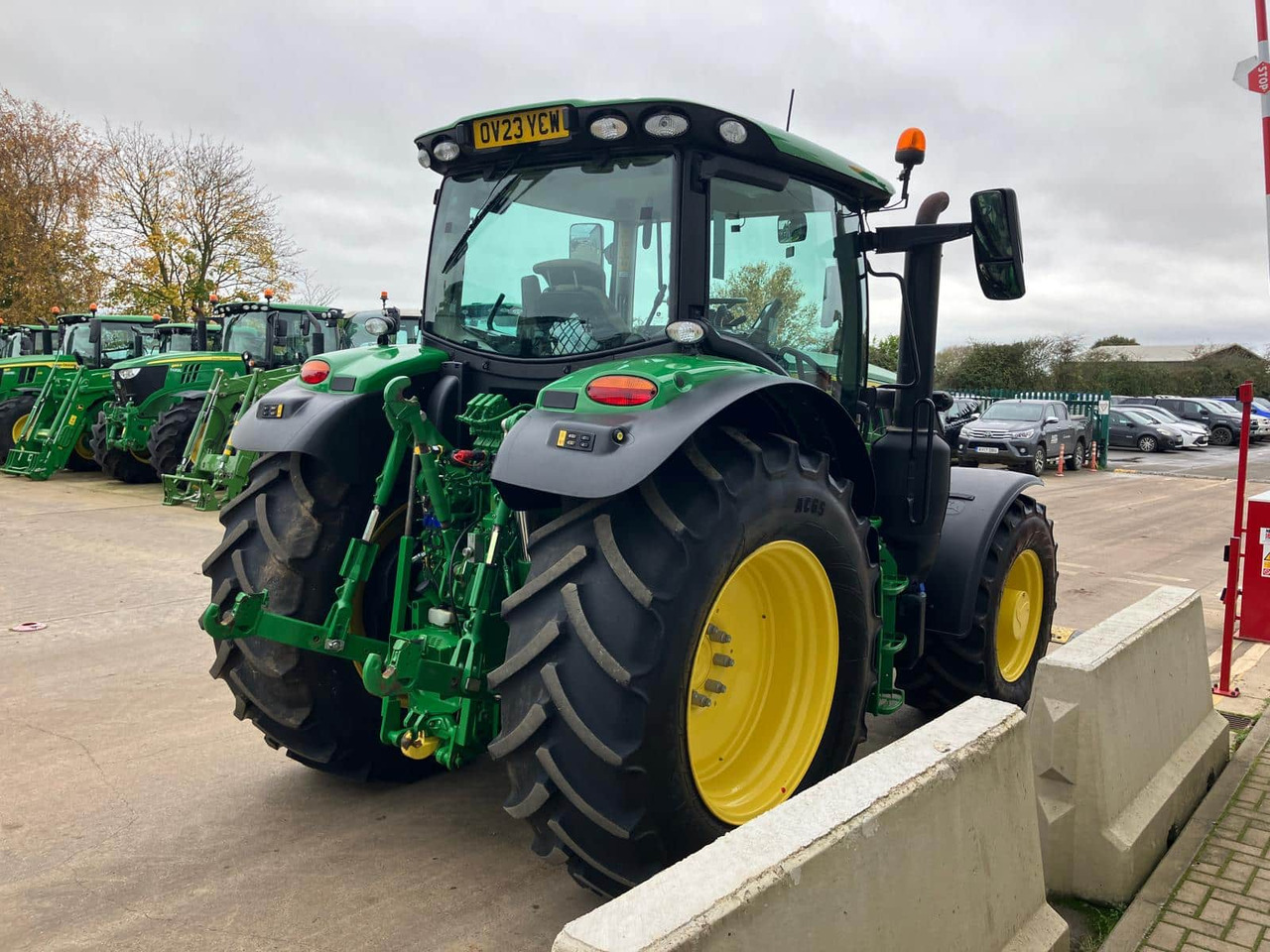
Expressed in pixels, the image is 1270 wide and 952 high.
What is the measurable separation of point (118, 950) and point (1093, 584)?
8238 millimetres

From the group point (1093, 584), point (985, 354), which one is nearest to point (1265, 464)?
A: point (985, 354)

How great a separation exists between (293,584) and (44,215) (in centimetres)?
3015

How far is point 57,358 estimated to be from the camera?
15766 mm

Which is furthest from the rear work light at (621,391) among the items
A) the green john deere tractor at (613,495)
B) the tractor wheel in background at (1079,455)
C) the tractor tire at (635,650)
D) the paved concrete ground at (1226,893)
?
the tractor wheel in background at (1079,455)

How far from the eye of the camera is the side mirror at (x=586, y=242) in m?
3.47

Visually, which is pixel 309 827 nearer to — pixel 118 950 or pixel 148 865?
pixel 148 865

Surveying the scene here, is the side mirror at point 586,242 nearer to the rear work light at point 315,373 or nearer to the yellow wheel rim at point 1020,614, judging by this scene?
the rear work light at point 315,373

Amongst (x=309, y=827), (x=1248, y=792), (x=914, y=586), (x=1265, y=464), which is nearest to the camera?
(x=309, y=827)

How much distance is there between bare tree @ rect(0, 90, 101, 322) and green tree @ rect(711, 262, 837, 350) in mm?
28711

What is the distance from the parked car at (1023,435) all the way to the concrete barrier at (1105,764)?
17804 millimetres

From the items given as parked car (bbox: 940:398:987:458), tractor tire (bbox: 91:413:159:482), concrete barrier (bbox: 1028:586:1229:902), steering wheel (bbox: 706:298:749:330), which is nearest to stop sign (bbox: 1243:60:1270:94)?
concrete barrier (bbox: 1028:586:1229:902)

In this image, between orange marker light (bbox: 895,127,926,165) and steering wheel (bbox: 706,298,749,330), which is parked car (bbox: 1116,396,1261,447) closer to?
orange marker light (bbox: 895,127,926,165)

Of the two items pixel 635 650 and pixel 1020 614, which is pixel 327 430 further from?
pixel 1020 614

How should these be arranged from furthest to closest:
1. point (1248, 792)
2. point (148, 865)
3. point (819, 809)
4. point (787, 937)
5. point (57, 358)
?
point (57, 358)
point (1248, 792)
point (148, 865)
point (819, 809)
point (787, 937)
